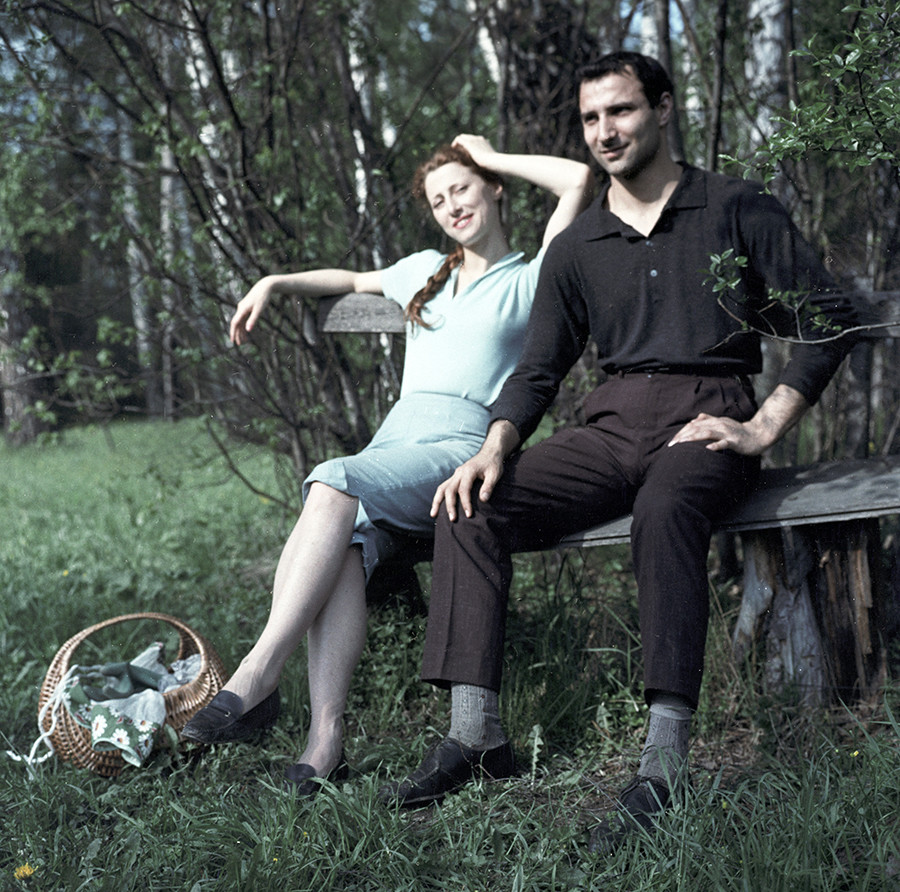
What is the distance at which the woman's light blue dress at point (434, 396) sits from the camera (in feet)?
8.54

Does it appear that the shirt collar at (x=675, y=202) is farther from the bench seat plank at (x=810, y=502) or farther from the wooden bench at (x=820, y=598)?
the bench seat plank at (x=810, y=502)

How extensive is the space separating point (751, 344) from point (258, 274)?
6.58 ft

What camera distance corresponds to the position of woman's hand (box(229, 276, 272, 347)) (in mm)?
3135

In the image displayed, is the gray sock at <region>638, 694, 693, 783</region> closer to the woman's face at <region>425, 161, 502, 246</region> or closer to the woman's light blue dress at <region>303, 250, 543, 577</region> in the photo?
the woman's light blue dress at <region>303, 250, 543, 577</region>

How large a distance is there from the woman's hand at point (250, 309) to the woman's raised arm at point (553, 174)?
2.68ft

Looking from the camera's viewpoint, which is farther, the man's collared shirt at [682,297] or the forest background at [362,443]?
the man's collared shirt at [682,297]

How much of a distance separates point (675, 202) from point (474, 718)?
155cm

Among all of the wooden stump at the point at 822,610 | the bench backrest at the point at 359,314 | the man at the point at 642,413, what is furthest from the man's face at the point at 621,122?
the wooden stump at the point at 822,610

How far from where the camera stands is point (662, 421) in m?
2.65

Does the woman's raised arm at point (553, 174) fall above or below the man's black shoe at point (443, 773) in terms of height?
above

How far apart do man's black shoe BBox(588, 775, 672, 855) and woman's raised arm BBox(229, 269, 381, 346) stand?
6.21ft

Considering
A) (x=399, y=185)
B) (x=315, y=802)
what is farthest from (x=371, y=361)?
(x=315, y=802)

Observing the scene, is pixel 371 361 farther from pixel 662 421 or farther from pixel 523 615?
pixel 662 421

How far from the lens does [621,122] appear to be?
8.99ft
